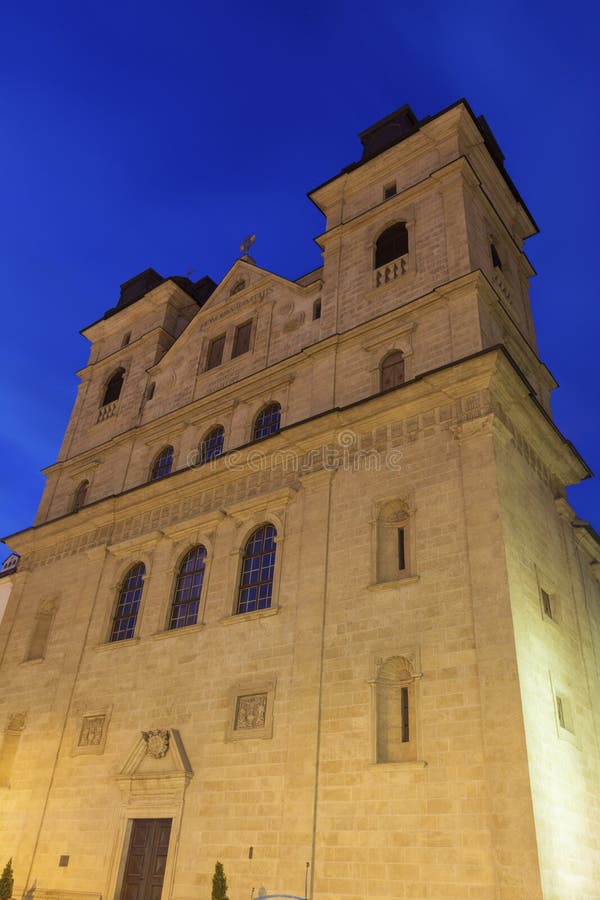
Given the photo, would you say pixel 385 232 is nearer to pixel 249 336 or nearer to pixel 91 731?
pixel 249 336

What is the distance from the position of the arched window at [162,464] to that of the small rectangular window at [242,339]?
3.69m

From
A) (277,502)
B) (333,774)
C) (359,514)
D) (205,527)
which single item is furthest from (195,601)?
(333,774)

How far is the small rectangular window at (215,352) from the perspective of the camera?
22906 millimetres

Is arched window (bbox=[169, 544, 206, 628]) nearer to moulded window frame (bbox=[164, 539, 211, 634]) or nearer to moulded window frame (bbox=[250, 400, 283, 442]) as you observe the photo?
moulded window frame (bbox=[164, 539, 211, 634])

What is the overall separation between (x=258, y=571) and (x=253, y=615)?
4.28 ft

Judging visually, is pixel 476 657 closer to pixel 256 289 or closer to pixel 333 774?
pixel 333 774

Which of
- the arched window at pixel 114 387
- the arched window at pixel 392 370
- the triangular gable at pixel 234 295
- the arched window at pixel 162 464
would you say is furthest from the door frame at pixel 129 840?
the arched window at pixel 114 387

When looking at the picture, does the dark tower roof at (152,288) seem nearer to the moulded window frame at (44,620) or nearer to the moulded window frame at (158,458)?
the moulded window frame at (158,458)

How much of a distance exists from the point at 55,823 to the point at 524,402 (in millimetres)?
14719

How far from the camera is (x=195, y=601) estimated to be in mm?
17969

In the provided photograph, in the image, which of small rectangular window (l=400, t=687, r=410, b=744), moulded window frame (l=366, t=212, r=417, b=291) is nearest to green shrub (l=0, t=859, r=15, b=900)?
small rectangular window (l=400, t=687, r=410, b=744)

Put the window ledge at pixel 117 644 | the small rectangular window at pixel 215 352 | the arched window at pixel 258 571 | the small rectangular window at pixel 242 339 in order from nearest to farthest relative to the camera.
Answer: the arched window at pixel 258 571
the window ledge at pixel 117 644
the small rectangular window at pixel 242 339
the small rectangular window at pixel 215 352

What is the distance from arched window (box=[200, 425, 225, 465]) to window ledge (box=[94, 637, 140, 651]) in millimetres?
5216

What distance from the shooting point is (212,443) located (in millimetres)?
21078
